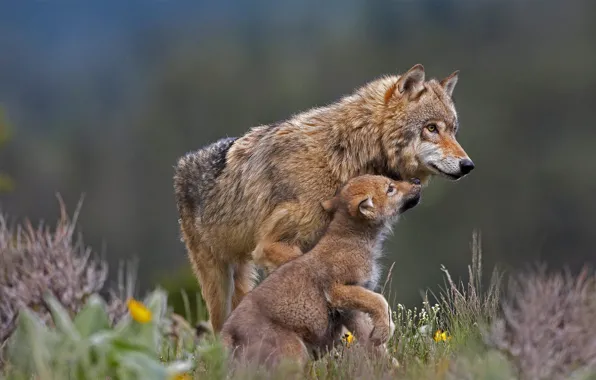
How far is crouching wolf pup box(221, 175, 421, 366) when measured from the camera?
21.7 ft

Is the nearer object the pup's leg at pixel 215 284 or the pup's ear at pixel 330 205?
the pup's ear at pixel 330 205

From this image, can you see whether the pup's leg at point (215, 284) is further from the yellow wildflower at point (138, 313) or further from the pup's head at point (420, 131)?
the yellow wildflower at point (138, 313)

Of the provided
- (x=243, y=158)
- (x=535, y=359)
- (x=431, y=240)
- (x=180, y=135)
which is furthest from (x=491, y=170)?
(x=535, y=359)

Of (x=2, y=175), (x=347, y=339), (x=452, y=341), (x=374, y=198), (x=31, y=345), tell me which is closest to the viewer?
(x=31, y=345)

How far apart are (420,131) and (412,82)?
1.40 feet

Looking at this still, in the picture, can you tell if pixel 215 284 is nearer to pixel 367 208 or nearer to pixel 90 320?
pixel 367 208

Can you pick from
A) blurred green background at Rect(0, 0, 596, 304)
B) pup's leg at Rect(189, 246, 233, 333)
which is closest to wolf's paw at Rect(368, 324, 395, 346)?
pup's leg at Rect(189, 246, 233, 333)

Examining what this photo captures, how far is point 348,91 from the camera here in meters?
55.5

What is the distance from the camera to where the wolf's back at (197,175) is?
9478 mm

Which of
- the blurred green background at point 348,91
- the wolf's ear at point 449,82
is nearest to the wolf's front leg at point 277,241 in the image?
the wolf's ear at point 449,82

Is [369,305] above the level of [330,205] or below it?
below

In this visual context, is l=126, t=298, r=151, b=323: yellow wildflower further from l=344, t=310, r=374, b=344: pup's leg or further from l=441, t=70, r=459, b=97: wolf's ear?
l=441, t=70, r=459, b=97: wolf's ear

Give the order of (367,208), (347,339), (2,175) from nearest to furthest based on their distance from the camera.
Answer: (347,339), (367,208), (2,175)

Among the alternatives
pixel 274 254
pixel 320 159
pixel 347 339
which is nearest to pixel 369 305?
pixel 347 339
